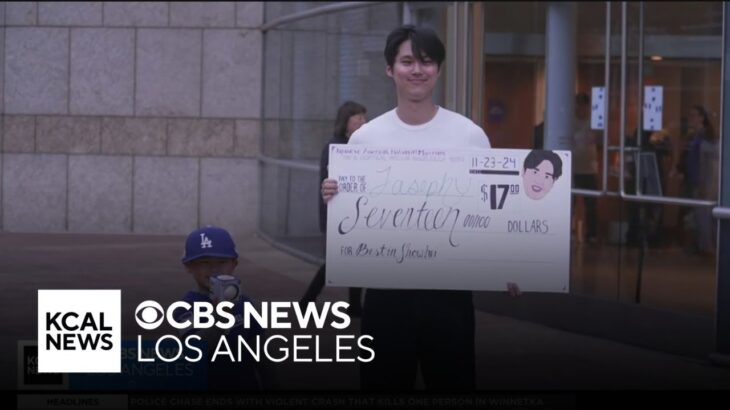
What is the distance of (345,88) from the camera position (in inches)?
585

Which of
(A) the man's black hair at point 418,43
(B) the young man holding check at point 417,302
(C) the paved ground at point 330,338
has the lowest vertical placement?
(C) the paved ground at point 330,338

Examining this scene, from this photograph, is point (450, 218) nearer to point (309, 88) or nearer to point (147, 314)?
point (147, 314)

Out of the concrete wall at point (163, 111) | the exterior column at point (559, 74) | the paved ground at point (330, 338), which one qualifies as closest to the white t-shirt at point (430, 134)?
the paved ground at point (330, 338)

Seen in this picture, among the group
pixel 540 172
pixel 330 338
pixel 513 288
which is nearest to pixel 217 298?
pixel 513 288

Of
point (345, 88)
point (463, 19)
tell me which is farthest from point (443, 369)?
point (345, 88)

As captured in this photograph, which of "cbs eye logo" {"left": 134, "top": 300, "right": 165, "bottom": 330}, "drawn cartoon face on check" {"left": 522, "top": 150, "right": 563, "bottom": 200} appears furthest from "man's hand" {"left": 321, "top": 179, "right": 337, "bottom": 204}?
"cbs eye logo" {"left": 134, "top": 300, "right": 165, "bottom": 330}

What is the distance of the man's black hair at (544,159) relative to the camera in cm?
559

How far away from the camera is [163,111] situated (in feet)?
57.5

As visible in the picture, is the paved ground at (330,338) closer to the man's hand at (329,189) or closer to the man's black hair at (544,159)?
the man's hand at (329,189)

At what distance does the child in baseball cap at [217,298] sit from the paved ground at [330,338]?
2.59m

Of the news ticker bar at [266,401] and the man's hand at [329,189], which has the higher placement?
the man's hand at [329,189]

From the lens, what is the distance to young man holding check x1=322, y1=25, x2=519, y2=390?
5508mm

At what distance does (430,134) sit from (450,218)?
13.4 inches

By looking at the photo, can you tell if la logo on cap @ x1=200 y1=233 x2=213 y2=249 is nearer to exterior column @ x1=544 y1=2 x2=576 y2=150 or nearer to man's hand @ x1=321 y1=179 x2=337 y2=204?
man's hand @ x1=321 y1=179 x2=337 y2=204
